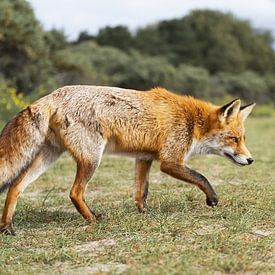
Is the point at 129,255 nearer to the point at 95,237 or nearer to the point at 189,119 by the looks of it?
the point at 95,237

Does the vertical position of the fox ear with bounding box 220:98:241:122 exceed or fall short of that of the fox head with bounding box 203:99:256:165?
it exceeds it

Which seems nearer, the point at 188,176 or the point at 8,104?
the point at 188,176

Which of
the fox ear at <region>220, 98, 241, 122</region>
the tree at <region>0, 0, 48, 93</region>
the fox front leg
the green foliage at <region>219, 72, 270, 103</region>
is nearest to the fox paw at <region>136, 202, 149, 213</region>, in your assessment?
the fox front leg

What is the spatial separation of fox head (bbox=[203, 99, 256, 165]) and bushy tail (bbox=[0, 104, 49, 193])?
A: 7.46ft

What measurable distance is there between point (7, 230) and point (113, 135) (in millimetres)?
1693

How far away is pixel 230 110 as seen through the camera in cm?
757

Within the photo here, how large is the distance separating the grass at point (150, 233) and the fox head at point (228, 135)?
615mm

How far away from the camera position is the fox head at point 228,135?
7578mm

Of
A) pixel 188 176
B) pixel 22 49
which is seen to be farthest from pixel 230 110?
pixel 22 49

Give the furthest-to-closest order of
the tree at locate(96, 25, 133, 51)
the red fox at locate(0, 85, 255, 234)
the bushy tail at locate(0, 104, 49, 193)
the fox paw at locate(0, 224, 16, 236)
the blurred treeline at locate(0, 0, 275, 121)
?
the tree at locate(96, 25, 133, 51) < the blurred treeline at locate(0, 0, 275, 121) < the red fox at locate(0, 85, 255, 234) < the bushy tail at locate(0, 104, 49, 193) < the fox paw at locate(0, 224, 16, 236)

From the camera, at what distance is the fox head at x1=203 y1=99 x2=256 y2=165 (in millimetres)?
7578

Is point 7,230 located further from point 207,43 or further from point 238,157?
point 207,43

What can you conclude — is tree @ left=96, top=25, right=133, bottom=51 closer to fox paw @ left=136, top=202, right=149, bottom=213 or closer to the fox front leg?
fox paw @ left=136, top=202, right=149, bottom=213

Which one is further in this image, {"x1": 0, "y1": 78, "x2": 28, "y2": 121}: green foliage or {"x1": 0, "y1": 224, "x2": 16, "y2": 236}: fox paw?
{"x1": 0, "y1": 78, "x2": 28, "y2": 121}: green foliage
